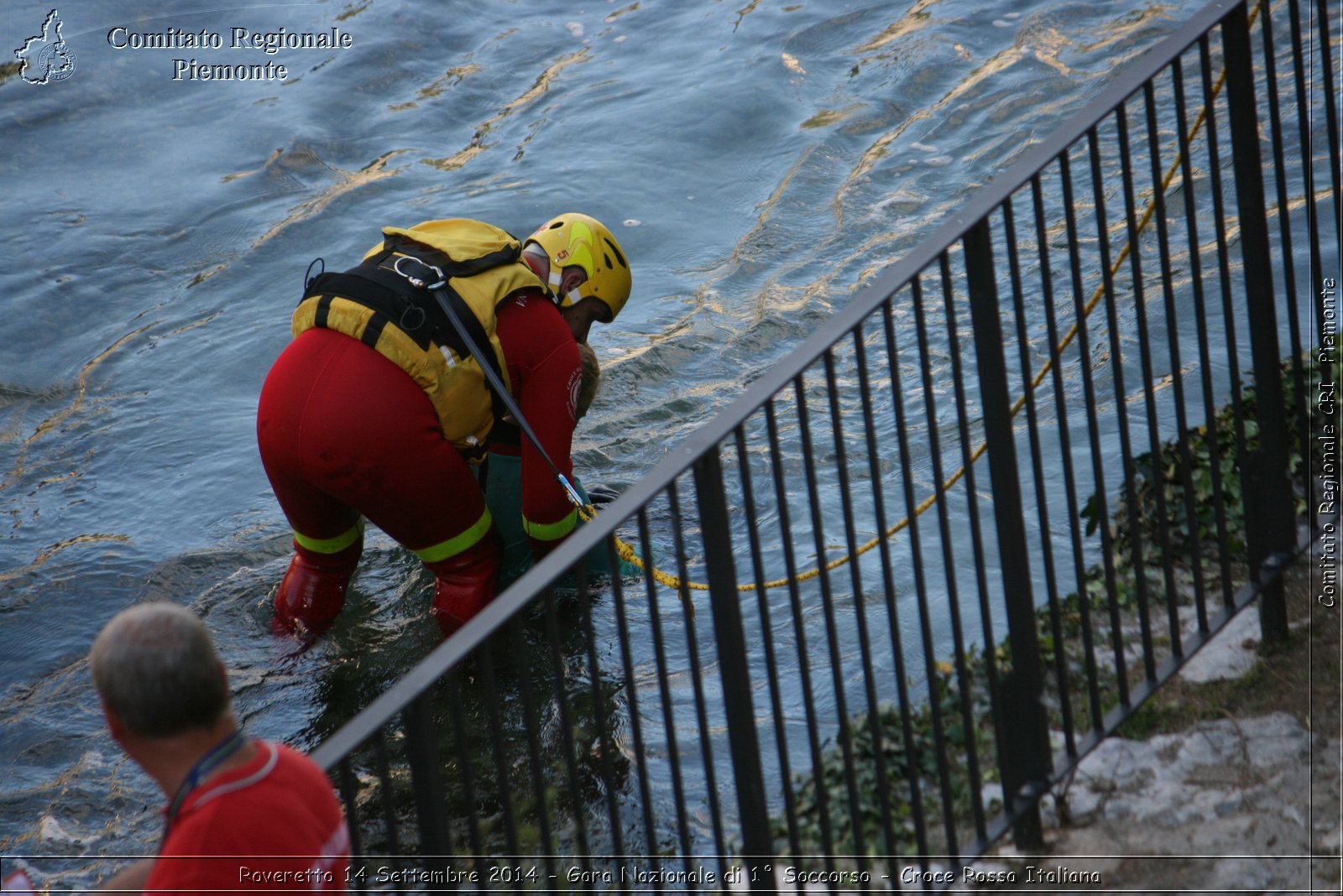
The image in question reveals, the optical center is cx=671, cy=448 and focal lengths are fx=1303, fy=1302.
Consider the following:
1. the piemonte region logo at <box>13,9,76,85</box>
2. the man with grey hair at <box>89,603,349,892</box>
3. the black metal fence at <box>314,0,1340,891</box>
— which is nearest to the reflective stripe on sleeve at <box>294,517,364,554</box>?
the black metal fence at <box>314,0,1340,891</box>

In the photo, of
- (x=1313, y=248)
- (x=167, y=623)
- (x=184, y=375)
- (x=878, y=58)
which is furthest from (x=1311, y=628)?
(x=878, y=58)

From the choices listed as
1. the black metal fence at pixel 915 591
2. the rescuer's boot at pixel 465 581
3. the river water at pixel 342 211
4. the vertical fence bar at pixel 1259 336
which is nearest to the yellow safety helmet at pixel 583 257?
the rescuer's boot at pixel 465 581

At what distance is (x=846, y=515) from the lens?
228 centimetres

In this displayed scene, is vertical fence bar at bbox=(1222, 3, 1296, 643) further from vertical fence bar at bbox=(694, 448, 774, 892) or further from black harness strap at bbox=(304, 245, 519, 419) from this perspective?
black harness strap at bbox=(304, 245, 519, 419)

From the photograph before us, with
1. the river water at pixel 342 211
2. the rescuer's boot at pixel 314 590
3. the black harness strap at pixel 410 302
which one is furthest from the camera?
the river water at pixel 342 211

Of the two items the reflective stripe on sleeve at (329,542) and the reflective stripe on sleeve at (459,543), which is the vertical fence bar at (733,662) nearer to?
the reflective stripe on sleeve at (459,543)

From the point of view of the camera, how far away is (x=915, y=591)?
4305 millimetres

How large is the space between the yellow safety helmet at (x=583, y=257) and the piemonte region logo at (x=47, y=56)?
31.2 feet

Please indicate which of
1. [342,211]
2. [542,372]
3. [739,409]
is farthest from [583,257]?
[342,211]

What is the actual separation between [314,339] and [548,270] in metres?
0.92

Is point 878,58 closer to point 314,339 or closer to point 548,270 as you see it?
point 548,270

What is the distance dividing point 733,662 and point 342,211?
835 centimetres

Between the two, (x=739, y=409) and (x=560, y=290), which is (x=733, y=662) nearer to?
(x=739, y=409)

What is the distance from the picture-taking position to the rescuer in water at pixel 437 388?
421cm
